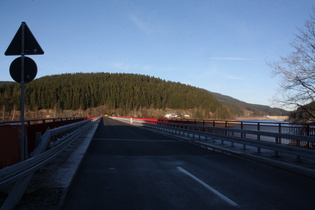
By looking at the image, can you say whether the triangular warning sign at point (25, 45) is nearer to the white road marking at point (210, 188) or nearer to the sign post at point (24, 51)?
the sign post at point (24, 51)

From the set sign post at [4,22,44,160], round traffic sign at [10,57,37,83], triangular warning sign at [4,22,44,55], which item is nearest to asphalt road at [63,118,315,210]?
sign post at [4,22,44,160]

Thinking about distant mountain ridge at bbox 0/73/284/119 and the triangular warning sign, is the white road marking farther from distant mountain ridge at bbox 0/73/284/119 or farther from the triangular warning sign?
distant mountain ridge at bbox 0/73/284/119

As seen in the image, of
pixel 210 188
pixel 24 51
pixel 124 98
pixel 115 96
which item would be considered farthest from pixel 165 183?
pixel 115 96

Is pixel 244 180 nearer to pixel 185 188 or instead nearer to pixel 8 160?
pixel 185 188

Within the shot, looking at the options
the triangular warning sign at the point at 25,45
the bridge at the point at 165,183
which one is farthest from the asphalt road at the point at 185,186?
the triangular warning sign at the point at 25,45

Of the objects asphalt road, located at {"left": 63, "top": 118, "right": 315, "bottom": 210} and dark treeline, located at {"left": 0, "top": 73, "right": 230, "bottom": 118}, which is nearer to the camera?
asphalt road, located at {"left": 63, "top": 118, "right": 315, "bottom": 210}

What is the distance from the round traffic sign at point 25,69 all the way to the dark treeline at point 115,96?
12676 centimetres

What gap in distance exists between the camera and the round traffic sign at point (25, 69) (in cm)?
596

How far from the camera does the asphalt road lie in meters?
5.08

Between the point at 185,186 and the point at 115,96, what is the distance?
556ft

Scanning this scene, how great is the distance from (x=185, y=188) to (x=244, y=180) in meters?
1.84

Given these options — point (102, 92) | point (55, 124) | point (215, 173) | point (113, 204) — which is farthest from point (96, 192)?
point (102, 92)

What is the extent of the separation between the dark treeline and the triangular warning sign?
127 meters

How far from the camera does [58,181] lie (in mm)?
6027
